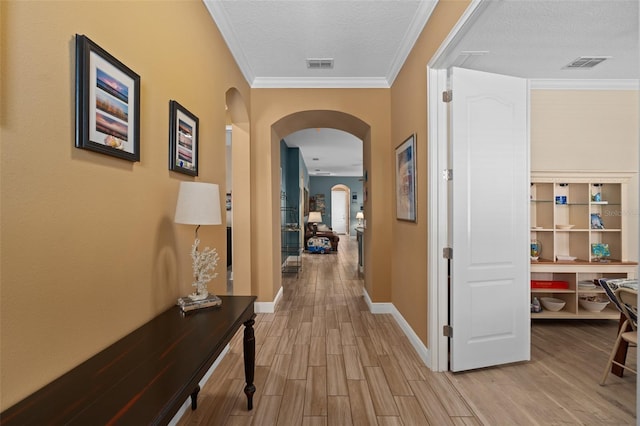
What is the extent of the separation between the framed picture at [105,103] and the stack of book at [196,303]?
838 millimetres

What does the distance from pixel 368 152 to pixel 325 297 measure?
2.27 metres

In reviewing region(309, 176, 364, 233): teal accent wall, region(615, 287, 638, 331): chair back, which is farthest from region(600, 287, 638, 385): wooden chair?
region(309, 176, 364, 233): teal accent wall

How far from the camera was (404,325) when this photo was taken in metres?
3.25

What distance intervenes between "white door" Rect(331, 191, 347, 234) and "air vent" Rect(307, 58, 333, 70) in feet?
40.5

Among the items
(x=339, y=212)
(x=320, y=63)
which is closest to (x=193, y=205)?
(x=320, y=63)

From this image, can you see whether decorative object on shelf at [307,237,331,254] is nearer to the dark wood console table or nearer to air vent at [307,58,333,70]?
air vent at [307,58,333,70]

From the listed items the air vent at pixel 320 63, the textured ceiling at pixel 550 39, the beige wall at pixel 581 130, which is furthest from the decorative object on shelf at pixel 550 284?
the air vent at pixel 320 63

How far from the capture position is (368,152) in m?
4.15

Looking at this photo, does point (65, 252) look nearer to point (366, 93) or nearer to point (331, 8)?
point (331, 8)

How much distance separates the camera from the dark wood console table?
2.77ft

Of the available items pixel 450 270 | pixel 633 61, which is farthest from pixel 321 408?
pixel 633 61

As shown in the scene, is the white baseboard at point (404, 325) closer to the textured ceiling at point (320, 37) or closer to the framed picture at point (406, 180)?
the framed picture at point (406, 180)

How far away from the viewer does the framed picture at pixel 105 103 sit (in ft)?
3.66

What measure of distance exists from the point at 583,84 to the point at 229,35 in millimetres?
3983
